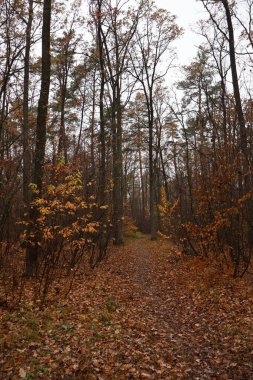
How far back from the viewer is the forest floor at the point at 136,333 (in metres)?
4.62

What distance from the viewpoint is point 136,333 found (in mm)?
6066

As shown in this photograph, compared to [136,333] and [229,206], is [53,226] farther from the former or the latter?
[229,206]

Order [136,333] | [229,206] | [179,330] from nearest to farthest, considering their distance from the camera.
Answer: [136,333]
[179,330]
[229,206]

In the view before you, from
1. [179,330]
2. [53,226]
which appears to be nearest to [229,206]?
[179,330]

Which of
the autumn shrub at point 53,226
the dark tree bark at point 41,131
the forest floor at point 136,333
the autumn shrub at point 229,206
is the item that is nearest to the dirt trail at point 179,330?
the forest floor at point 136,333

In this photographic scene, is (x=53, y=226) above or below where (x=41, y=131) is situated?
below

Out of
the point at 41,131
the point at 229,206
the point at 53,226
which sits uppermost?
the point at 41,131

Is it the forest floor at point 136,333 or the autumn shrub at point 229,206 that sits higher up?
the autumn shrub at point 229,206

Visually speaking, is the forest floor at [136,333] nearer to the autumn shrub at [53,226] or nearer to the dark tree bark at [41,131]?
the autumn shrub at [53,226]

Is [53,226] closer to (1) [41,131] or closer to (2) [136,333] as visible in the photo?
(2) [136,333]

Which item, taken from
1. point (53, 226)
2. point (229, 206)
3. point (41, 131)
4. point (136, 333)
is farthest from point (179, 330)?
point (41, 131)

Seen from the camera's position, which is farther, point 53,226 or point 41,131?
point 41,131

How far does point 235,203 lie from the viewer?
29.5 ft

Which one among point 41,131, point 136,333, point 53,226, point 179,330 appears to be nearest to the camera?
point 136,333
